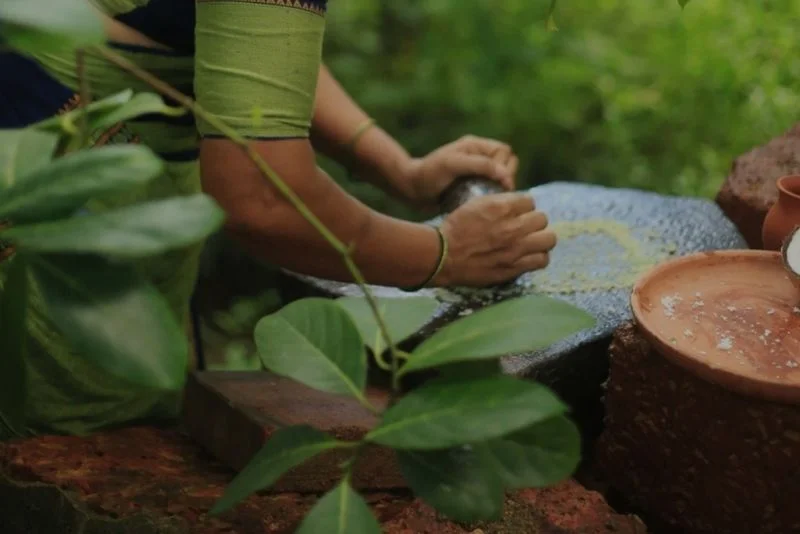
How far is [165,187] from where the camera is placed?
1.52m

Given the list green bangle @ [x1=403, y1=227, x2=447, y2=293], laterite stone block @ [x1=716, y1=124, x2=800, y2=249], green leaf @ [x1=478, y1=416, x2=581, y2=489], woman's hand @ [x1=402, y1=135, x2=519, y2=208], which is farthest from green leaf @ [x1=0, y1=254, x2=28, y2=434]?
laterite stone block @ [x1=716, y1=124, x2=800, y2=249]

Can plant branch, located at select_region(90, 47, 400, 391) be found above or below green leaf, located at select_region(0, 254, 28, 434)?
above

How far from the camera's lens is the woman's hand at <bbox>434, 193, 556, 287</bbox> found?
1.60 m

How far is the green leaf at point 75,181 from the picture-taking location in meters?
0.64

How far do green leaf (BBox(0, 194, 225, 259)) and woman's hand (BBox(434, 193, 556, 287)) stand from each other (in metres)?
0.95

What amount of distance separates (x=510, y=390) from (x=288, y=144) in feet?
1.90

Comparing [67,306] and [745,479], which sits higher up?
[67,306]

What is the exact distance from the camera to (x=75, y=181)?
25.4 inches

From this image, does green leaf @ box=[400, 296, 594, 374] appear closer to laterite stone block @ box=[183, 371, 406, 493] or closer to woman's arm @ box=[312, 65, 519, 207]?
laterite stone block @ box=[183, 371, 406, 493]

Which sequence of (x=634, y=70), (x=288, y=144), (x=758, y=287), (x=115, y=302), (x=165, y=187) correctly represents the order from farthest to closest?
(x=634, y=70), (x=165, y=187), (x=758, y=287), (x=288, y=144), (x=115, y=302)

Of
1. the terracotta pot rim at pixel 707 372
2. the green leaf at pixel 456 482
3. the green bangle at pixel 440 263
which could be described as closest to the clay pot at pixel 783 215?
the terracotta pot rim at pixel 707 372

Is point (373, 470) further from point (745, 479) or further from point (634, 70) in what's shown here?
point (634, 70)

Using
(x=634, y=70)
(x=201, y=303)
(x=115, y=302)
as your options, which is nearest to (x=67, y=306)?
(x=115, y=302)

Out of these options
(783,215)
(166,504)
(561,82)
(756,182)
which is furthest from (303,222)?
(561,82)
